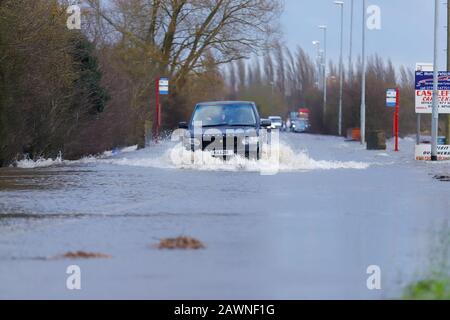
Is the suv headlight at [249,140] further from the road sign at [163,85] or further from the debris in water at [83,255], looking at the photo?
the road sign at [163,85]

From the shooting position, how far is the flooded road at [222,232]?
370 inches

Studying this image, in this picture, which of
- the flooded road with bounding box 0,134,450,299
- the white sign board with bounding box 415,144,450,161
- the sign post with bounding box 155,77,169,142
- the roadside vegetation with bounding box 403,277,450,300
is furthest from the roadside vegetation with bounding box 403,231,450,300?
the sign post with bounding box 155,77,169,142

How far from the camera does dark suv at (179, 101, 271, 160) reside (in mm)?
27672

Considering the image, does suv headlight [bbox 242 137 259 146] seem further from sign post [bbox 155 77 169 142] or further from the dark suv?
sign post [bbox 155 77 169 142]

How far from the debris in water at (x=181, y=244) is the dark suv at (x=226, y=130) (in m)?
15.6

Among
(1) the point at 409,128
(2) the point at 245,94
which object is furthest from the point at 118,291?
(2) the point at 245,94

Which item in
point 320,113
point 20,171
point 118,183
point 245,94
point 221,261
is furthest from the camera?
point 245,94

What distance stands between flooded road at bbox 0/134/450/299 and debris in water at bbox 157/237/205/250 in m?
0.15

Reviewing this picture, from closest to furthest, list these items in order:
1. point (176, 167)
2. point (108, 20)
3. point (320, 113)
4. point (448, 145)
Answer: point (176, 167)
point (448, 145)
point (108, 20)
point (320, 113)

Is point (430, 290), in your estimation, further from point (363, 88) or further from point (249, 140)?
point (363, 88)

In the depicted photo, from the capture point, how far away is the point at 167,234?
12.9 meters

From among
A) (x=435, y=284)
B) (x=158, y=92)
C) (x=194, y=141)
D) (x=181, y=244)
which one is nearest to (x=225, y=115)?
(x=194, y=141)

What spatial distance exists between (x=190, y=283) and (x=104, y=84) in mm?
29165
